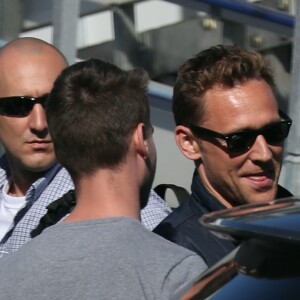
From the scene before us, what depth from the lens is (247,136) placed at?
334cm

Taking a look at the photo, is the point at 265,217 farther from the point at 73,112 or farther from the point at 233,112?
the point at 233,112

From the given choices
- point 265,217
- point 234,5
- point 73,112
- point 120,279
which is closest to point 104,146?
point 73,112

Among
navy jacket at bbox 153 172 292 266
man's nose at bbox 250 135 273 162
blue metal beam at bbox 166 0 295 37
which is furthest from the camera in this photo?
blue metal beam at bbox 166 0 295 37

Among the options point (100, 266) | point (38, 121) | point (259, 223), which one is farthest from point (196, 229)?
point (38, 121)

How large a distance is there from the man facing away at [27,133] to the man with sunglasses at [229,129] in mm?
685

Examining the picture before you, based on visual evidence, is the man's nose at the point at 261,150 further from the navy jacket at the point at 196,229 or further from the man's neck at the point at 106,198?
the man's neck at the point at 106,198

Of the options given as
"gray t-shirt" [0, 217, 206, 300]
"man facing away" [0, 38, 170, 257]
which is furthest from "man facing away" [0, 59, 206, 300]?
"man facing away" [0, 38, 170, 257]

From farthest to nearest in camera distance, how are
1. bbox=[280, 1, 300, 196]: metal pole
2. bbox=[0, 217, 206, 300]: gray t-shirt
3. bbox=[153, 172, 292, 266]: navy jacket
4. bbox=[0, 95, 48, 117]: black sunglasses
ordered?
bbox=[280, 1, 300, 196]: metal pole, bbox=[0, 95, 48, 117]: black sunglasses, bbox=[153, 172, 292, 266]: navy jacket, bbox=[0, 217, 206, 300]: gray t-shirt

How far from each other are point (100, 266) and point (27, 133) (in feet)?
5.28

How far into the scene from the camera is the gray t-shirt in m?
2.57

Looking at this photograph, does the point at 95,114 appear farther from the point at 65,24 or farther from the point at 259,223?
the point at 65,24

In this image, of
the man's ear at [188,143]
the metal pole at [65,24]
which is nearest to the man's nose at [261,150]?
the man's ear at [188,143]

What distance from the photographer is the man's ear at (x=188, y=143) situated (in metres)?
3.44

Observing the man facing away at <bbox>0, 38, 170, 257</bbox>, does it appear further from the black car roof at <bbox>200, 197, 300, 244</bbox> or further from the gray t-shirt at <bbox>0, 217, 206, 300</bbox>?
the black car roof at <bbox>200, 197, 300, 244</bbox>
